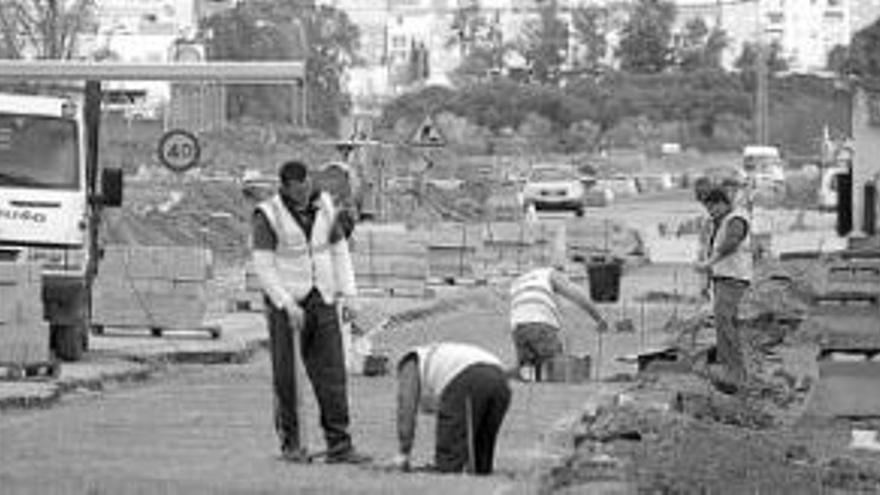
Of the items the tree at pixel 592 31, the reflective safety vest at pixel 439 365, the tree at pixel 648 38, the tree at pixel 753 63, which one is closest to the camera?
the reflective safety vest at pixel 439 365

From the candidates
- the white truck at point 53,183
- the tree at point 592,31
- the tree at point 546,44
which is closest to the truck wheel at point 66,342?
the white truck at point 53,183

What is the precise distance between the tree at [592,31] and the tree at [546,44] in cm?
124

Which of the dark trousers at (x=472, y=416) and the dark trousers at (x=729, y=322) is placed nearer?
the dark trousers at (x=472, y=416)

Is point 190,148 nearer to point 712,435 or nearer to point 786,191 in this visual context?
point 712,435

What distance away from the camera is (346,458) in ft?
51.6

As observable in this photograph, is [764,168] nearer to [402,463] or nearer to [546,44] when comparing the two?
[546,44]

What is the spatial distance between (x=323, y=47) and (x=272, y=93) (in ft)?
58.4

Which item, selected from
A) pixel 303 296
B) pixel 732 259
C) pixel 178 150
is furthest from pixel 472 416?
pixel 178 150

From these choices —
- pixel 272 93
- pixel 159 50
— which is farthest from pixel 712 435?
pixel 159 50

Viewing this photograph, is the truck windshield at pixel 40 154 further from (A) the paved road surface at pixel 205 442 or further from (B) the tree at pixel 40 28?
(B) the tree at pixel 40 28

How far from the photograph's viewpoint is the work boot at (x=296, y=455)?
51.3ft

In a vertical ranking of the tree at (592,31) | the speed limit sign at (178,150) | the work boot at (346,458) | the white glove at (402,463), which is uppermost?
the tree at (592,31)

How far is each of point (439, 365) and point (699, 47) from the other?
145 m

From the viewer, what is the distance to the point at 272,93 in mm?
127812
